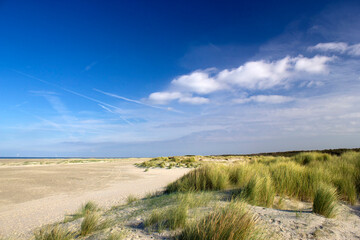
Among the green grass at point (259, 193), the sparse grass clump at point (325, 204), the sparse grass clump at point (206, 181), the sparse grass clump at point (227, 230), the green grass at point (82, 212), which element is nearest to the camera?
the sparse grass clump at point (227, 230)

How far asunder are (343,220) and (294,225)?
134 cm

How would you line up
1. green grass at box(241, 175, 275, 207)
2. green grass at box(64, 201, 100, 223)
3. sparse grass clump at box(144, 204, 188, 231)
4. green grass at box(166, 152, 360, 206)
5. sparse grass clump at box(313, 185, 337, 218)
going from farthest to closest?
green grass at box(166, 152, 360, 206), green grass at box(64, 201, 100, 223), green grass at box(241, 175, 275, 207), sparse grass clump at box(313, 185, 337, 218), sparse grass clump at box(144, 204, 188, 231)

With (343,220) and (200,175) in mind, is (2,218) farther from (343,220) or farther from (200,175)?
(343,220)

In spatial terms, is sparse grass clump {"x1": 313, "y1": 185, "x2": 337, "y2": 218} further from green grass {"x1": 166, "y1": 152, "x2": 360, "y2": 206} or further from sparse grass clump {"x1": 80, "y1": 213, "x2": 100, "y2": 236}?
sparse grass clump {"x1": 80, "y1": 213, "x2": 100, "y2": 236}

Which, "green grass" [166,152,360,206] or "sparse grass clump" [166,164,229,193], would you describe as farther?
"sparse grass clump" [166,164,229,193]

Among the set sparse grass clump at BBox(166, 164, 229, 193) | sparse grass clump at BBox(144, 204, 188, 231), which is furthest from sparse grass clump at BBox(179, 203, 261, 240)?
sparse grass clump at BBox(166, 164, 229, 193)

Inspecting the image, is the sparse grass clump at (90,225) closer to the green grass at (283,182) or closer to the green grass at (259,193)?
the green grass at (283,182)

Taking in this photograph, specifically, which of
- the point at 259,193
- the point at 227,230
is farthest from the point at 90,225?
the point at 259,193

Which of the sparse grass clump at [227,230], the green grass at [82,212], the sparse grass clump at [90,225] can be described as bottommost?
the green grass at [82,212]

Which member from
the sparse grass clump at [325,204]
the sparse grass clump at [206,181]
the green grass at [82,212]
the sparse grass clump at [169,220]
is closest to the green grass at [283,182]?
the sparse grass clump at [206,181]

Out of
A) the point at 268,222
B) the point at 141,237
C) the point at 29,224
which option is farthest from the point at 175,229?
the point at 29,224

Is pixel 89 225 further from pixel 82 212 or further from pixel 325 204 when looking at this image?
pixel 325 204

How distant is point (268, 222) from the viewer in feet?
10.6

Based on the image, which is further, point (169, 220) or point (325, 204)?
point (325, 204)
